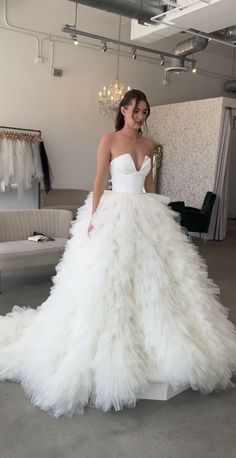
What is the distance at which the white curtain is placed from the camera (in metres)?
7.50

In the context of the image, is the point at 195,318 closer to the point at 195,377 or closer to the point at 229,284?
the point at 195,377

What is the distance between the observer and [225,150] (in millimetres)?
7605

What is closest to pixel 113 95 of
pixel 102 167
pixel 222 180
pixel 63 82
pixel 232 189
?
pixel 63 82

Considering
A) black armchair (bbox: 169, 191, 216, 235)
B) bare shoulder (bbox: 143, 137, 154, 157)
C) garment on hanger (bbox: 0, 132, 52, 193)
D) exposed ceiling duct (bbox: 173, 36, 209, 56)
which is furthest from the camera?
black armchair (bbox: 169, 191, 216, 235)

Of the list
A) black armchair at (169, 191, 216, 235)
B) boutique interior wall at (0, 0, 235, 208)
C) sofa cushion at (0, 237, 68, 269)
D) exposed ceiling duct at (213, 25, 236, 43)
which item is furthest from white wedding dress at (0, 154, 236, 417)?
boutique interior wall at (0, 0, 235, 208)

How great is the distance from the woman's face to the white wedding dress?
0.22 m

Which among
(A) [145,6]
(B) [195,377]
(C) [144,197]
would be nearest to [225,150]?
(A) [145,6]

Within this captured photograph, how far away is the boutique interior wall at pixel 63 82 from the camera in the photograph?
22.9 feet

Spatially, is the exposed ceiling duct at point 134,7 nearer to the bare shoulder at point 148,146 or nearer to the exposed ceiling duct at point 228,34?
the exposed ceiling duct at point 228,34

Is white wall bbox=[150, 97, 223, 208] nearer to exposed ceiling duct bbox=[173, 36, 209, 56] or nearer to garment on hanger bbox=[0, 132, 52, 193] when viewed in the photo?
exposed ceiling duct bbox=[173, 36, 209, 56]

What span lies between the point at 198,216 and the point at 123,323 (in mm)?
5205

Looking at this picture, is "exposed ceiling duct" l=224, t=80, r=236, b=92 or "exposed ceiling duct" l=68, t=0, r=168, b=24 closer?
"exposed ceiling duct" l=68, t=0, r=168, b=24

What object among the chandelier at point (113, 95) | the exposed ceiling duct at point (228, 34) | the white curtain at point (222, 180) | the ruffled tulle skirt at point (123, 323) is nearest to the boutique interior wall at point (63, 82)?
the chandelier at point (113, 95)

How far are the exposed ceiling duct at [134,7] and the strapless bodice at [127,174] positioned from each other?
2.93 meters
